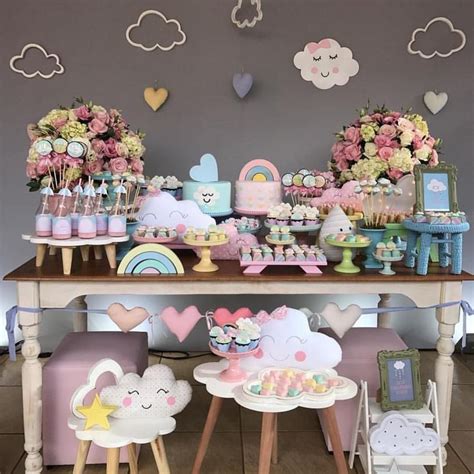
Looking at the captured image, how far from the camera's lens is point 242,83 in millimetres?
3793

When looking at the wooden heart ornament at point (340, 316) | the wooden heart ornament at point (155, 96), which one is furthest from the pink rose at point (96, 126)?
the wooden heart ornament at point (340, 316)

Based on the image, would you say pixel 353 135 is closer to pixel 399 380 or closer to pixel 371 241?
pixel 371 241

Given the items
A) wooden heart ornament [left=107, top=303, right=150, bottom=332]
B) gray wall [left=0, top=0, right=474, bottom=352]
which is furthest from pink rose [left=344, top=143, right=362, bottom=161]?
wooden heart ornament [left=107, top=303, right=150, bottom=332]

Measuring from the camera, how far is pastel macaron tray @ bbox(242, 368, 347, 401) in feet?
7.01

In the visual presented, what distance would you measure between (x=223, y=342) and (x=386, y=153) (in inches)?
54.4

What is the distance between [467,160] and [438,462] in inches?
90.9

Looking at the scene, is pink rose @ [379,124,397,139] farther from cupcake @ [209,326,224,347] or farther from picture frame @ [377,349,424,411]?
cupcake @ [209,326,224,347]

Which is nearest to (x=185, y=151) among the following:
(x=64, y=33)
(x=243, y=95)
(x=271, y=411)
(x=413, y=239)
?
(x=243, y=95)

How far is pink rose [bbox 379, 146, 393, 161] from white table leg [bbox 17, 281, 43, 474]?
1.76m

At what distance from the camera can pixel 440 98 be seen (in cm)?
387

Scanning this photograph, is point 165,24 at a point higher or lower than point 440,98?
higher

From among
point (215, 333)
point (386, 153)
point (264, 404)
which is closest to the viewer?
point (264, 404)

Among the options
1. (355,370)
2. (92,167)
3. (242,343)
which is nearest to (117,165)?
(92,167)

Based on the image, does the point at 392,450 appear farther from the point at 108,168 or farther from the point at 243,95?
the point at 243,95
